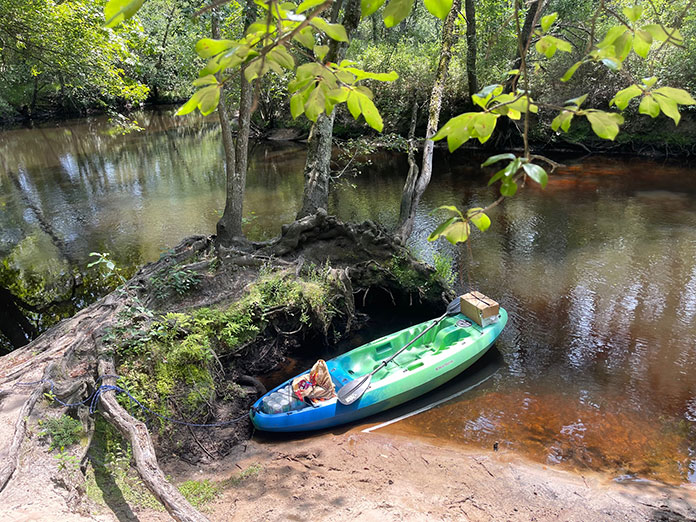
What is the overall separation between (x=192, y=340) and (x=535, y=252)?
8533 mm

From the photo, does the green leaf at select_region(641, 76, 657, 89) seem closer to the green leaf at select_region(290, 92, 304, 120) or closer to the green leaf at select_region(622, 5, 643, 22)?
the green leaf at select_region(622, 5, 643, 22)

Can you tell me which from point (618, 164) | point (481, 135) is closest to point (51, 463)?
point (481, 135)

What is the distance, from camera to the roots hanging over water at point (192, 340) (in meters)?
4.54

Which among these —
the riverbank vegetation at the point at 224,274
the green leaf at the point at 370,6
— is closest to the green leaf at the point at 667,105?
the riverbank vegetation at the point at 224,274

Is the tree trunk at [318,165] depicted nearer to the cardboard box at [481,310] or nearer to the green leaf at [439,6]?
the cardboard box at [481,310]

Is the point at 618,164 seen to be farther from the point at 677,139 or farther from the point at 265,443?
the point at 265,443

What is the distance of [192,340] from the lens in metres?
6.33

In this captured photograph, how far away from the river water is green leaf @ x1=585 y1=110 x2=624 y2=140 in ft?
18.8

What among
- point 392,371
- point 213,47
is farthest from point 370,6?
point 392,371

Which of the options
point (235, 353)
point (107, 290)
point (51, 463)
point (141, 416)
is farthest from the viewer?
point (107, 290)

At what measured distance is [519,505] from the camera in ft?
16.9

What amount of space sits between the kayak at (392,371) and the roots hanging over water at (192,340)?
0.68m

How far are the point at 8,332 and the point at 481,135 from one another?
10.2m

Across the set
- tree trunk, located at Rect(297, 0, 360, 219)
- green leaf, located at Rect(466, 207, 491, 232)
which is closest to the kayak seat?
tree trunk, located at Rect(297, 0, 360, 219)
